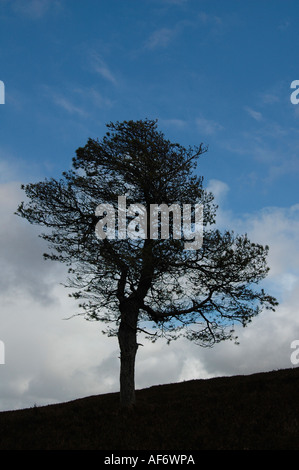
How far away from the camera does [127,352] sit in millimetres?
18156

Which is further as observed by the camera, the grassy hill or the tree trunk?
the tree trunk

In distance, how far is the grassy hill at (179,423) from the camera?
12898 mm

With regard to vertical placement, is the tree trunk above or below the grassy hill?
above

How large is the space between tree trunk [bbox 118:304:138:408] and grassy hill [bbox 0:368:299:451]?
2.42 ft

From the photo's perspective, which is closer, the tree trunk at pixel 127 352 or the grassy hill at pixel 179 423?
the grassy hill at pixel 179 423

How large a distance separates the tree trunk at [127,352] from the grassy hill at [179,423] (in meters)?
0.74

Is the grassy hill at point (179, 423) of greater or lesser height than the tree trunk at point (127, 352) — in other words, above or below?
below

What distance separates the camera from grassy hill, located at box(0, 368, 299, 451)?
12.9m

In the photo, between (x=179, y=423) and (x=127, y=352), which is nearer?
(x=179, y=423)

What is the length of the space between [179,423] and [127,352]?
4232mm

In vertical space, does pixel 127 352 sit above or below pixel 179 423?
above

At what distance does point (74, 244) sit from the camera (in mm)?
18469
